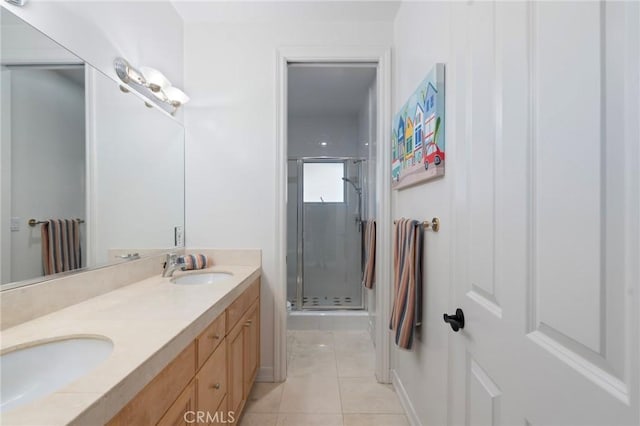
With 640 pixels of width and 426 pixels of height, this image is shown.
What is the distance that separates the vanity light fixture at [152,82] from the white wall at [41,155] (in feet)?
0.99

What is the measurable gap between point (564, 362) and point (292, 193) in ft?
9.99

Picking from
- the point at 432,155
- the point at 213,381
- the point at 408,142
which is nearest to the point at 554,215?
the point at 432,155

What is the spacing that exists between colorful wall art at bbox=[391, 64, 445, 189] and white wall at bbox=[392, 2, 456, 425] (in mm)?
41

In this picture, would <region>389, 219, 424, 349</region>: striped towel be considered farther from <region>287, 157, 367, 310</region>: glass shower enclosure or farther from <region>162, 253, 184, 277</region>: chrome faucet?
<region>287, 157, 367, 310</region>: glass shower enclosure

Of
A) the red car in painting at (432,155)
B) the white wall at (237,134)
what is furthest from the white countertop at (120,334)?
the red car in painting at (432,155)

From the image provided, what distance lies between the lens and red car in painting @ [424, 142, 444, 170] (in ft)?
3.71

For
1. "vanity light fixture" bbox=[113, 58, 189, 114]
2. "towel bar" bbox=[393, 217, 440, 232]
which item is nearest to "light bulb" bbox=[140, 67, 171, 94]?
"vanity light fixture" bbox=[113, 58, 189, 114]

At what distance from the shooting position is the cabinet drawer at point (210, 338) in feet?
3.21

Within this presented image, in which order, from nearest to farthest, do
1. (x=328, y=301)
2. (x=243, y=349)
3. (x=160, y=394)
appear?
(x=160, y=394) → (x=243, y=349) → (x=328, y=301)

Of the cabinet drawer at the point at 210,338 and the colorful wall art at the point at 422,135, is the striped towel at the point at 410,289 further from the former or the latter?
the cabinet drawer at the point at 210,338

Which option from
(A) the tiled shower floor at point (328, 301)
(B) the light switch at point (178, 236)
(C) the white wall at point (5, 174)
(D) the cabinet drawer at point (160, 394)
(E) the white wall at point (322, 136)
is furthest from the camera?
(E) the white wall at point (322, 136)

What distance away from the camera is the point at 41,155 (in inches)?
39.5

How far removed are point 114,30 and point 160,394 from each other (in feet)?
5.58

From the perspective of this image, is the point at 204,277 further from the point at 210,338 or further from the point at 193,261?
the point at 210,338
